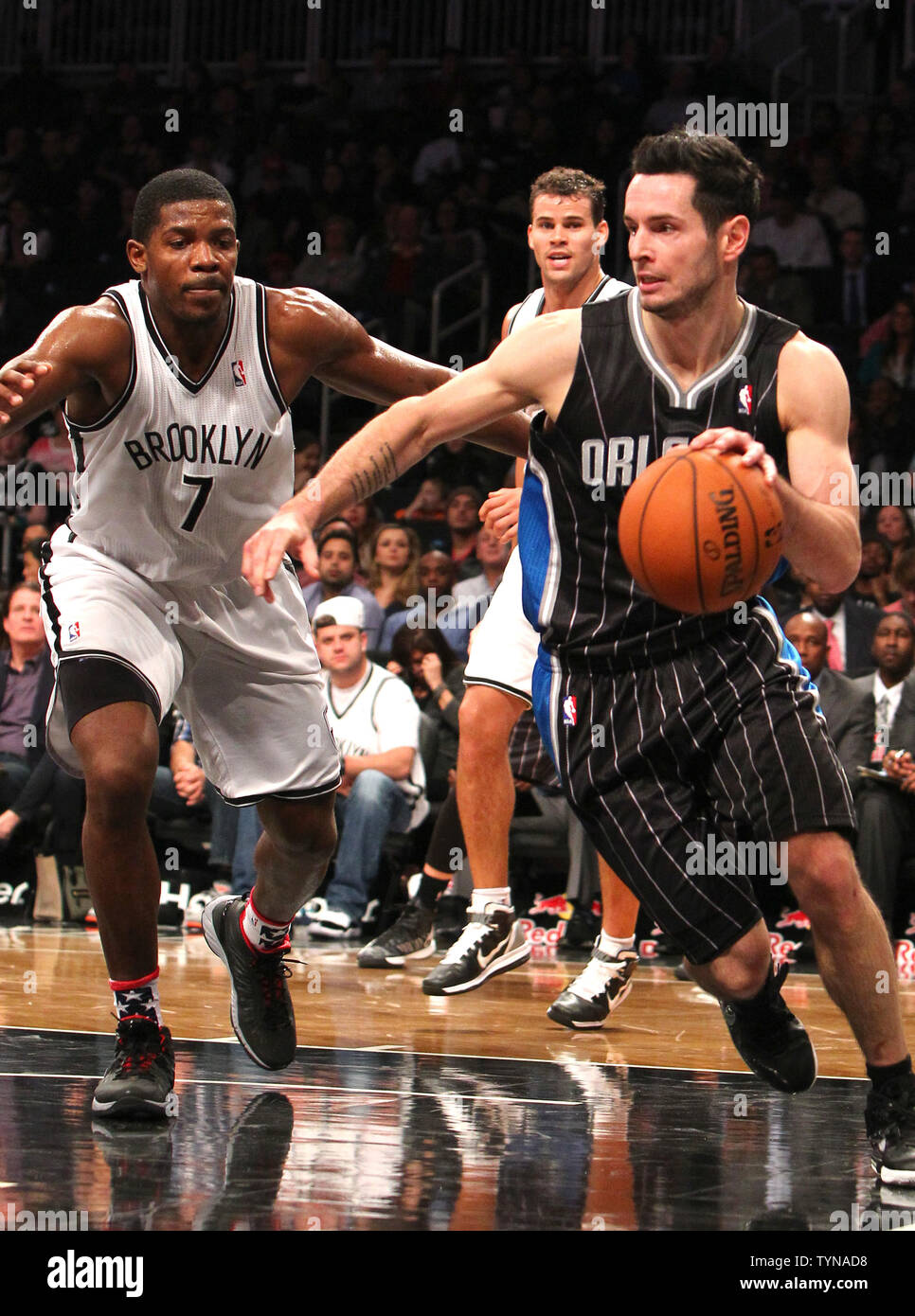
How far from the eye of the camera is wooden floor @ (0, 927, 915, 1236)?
2.64m

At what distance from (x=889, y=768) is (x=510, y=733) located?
236 centimetres

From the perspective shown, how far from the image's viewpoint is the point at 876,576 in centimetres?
838

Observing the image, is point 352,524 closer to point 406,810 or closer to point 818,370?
point 406,810

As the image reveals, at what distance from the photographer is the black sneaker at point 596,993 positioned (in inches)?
192

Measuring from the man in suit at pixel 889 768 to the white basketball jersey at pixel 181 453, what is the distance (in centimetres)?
367

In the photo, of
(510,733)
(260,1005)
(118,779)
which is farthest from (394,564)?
(118,779)

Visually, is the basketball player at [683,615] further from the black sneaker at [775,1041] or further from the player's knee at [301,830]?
the player's knee at [301,830]

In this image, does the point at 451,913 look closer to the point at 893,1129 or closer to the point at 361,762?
the point at 361,762

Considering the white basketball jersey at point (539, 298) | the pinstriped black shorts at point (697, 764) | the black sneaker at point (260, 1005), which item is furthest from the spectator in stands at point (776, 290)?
the pinstriped black shorts at point (697, 764)

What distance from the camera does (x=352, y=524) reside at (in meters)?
9.48

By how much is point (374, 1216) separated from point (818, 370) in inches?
64.0

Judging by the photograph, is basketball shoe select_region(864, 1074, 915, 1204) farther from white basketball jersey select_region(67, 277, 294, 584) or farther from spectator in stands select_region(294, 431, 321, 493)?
spectator in stands select_region(294, 431, 321, 493)

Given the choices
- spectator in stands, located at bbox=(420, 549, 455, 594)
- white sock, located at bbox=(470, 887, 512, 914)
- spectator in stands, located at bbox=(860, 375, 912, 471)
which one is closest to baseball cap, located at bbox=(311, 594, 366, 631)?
spectator in stands, located at bbox=(420, 549, 455, 594)
